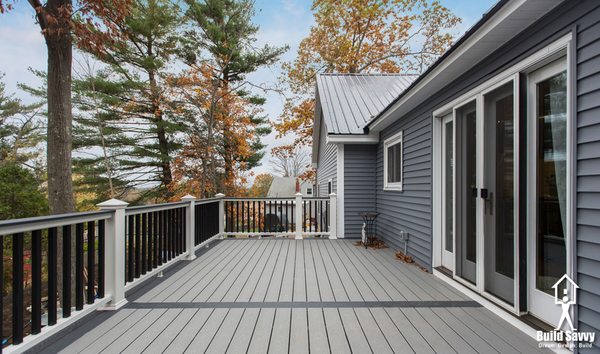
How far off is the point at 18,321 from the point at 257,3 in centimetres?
830

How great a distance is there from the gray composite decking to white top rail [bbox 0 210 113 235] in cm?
85

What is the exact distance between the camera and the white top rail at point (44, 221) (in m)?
1.74

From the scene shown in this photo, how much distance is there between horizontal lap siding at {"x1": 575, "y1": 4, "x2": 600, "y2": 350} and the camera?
1.72m

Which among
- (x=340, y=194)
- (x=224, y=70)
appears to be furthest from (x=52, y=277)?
(x=224, y=70)

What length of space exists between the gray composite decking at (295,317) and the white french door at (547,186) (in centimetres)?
39

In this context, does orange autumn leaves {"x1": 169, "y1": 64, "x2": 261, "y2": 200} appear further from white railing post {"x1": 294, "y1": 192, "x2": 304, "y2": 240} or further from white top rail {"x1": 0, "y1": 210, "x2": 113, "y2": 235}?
white top rail {"x1": 0, "y1": 210, "x2": 113, "y2": 235}

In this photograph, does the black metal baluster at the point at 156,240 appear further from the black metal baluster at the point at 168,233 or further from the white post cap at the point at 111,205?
the white post cap at the point at 111,205

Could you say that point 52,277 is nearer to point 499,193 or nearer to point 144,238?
point 144,238

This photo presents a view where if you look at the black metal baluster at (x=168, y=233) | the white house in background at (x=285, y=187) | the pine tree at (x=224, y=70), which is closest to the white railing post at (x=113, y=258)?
the black metal baluster at (x=168, y=233)

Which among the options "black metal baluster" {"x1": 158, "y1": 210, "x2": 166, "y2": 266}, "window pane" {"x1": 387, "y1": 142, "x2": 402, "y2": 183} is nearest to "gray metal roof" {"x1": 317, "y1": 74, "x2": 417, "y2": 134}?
"window pane" {"x1": 387, "y1": 142, "x2": 402, "y2": 183}

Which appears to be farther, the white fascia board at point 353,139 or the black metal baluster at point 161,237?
the white fascia board at point 353,139

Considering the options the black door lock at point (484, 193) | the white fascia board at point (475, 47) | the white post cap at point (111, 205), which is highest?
the white fascia board at point (475, 47)

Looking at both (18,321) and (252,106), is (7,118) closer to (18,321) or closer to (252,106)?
(252,106)

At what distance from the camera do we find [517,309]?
91.6 inches
